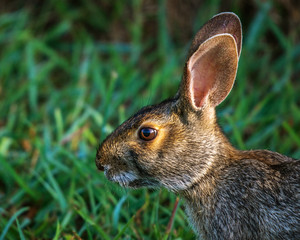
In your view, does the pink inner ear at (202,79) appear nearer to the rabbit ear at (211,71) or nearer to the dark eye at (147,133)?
the rabbit ear at (211,71)

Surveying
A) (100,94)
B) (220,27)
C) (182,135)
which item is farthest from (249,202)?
(100,94)

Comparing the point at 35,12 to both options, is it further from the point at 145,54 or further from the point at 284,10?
the point at 284,10

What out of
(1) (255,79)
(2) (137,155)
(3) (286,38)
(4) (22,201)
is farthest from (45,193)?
(3) (286,38)

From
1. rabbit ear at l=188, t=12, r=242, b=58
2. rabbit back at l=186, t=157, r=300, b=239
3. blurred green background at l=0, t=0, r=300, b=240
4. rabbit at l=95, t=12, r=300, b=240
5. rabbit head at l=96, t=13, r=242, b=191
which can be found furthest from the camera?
blurred green background at l=0, t=0, r=300, b=240

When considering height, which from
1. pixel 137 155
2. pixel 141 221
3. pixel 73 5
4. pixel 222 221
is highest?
pixel 73 5

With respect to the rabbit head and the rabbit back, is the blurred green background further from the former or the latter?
the rabbit head

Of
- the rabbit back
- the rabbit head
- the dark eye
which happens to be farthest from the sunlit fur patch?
the rabbit back

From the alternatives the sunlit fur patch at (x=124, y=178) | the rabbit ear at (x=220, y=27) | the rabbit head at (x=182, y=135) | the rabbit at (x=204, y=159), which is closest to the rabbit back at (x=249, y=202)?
the rabbit at (x=204, y=159)

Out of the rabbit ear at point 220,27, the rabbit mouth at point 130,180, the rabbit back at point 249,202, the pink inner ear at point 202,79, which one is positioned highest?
the rabbit ear at point 220,27

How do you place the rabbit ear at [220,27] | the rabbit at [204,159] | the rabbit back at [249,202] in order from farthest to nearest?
1. the rabbit ear at [220,27]
2. the rabbit at [204,159]
3. the rabbit back at [249,202]
